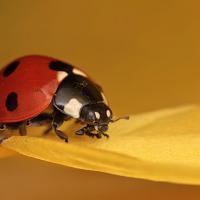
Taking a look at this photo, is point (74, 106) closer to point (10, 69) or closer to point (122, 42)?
point (10, 69)

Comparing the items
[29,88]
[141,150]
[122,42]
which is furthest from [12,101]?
[122,42]

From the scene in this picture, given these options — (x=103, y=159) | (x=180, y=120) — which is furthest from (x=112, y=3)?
(x=103, y=159)

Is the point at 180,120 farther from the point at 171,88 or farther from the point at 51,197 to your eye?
the point at 171,88

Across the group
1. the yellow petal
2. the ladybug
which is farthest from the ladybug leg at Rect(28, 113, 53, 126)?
the yellow petal

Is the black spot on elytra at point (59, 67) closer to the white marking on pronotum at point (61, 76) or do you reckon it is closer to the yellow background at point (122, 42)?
the white marking on pronotum at point (61, 76)

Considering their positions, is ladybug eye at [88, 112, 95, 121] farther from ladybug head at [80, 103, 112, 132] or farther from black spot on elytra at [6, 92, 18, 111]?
black spot on elytra at [6, 92, 18, 111]

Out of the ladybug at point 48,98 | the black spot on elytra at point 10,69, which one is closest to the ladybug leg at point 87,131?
the ladybug at point 48,98
